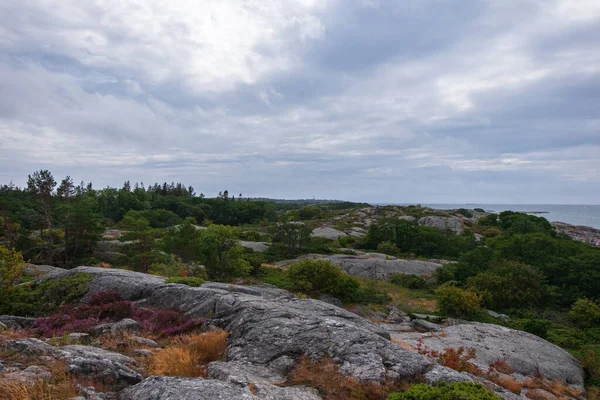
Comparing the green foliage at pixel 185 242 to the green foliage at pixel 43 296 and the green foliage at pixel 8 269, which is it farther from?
the green foliage at pixel 8 269

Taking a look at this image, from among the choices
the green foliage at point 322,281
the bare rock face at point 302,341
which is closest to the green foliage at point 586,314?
the green foliage at point 322,281

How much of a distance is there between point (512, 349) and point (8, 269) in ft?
83.6

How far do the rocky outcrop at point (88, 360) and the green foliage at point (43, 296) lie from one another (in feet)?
24.7

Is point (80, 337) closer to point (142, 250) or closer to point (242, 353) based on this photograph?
point (242, 353)

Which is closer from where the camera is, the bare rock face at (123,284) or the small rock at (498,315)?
the bare rock face at (123,284)

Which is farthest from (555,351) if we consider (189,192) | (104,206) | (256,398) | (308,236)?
(189,192)

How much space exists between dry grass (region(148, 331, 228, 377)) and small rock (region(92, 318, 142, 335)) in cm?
194

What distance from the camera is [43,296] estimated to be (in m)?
15.9

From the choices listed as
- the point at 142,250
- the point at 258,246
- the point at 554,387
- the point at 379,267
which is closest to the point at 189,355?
the point at 554,387

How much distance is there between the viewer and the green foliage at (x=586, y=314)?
28361mm

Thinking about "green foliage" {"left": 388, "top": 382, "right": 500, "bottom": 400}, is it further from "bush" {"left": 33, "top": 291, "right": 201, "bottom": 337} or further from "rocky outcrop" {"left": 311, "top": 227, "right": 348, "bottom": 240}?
"rocky outcrop" {"left": 311, "top": 227, "right": 348, "bottom": 240}

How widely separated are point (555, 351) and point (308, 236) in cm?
3768

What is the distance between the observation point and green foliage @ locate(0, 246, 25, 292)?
15.4 meters

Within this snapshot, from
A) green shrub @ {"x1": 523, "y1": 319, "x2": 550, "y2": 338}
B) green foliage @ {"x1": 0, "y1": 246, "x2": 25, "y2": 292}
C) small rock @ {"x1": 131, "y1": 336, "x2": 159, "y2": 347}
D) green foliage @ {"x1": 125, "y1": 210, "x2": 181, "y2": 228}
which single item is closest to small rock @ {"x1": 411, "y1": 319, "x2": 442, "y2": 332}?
green shrub @ {"x1": 523, "y1": 319, "x2": 550, "y2": 338}
